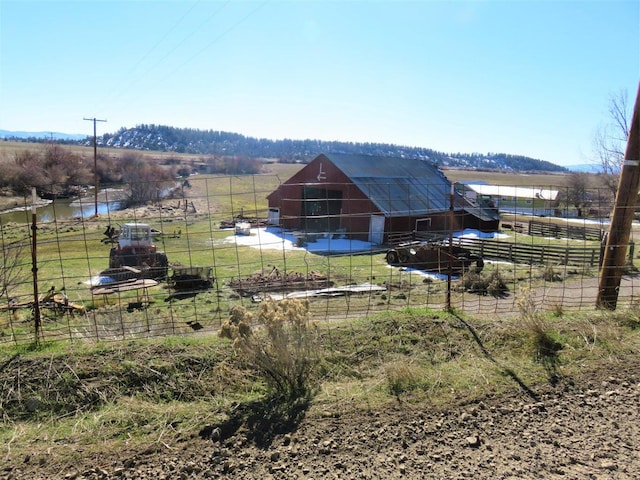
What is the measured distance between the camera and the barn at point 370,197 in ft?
112

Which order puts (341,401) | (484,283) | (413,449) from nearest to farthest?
(413,449), (341,401), (484,283)

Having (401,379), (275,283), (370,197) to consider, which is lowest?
(275,283)

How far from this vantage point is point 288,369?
5.31 meters

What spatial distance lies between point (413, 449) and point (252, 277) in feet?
51.9

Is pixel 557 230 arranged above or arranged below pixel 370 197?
below

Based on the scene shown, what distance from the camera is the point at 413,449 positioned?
422cm

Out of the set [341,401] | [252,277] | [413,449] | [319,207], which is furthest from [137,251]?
[413,449]

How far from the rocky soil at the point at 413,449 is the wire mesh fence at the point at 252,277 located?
100 inches

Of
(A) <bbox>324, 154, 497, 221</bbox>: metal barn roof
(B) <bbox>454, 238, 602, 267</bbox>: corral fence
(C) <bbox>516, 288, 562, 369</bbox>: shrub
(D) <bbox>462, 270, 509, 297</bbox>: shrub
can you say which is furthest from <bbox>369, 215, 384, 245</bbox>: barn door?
(C) <bbox>516, 288, 562, 369</bbox>: shrub

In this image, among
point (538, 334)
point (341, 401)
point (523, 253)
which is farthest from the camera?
point (523, 253)

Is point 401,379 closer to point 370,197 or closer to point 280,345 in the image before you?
point 280,345

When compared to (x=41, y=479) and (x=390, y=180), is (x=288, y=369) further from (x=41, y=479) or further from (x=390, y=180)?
(x=390, y=180)

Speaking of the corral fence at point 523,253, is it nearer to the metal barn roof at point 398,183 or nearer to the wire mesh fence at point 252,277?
→ the wire mesh fence at point 252,277

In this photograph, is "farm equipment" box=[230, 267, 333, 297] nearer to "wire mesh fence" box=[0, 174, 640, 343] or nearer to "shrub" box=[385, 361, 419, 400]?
→ "wire mesh fence" box=[0, 174, 640, 343]
